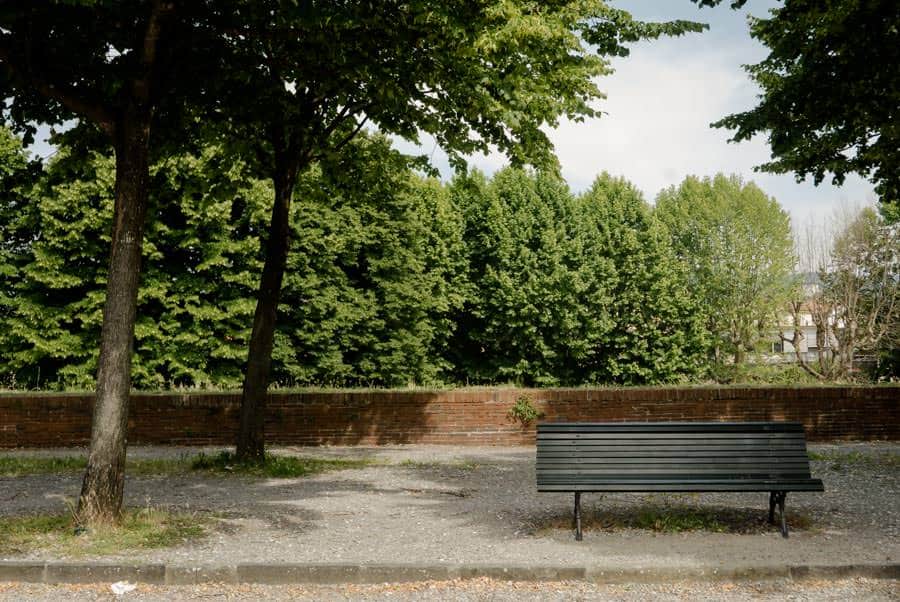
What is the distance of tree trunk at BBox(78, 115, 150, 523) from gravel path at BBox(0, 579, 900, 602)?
1.45 metres

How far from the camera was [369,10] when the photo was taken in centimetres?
814

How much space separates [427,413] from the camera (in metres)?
15.3

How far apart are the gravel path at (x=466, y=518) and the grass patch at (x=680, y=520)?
0.05 metres

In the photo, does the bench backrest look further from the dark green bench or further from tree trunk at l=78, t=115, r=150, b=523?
tree trunk at l=78, t=115, r=150, b=523

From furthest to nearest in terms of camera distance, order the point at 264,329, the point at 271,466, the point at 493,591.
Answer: the point at 264,329 < the point at 271,466 < the point at 493,591

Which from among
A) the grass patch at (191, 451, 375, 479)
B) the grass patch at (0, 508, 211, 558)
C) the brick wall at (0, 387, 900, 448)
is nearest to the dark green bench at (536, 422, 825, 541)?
the grass patch at (0, 508, 211, 558)

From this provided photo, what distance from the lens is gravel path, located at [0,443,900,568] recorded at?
20.4 ft

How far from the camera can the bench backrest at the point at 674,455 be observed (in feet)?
22.8

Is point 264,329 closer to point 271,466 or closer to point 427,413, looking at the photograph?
point 271,466

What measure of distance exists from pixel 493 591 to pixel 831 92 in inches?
362

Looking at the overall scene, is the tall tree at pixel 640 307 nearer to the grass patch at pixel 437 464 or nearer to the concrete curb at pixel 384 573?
the grass patch at pixel 437 464

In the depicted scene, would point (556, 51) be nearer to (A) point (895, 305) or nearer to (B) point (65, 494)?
(B) point (65, 494)

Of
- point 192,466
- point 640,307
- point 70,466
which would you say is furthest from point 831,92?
point 640,307

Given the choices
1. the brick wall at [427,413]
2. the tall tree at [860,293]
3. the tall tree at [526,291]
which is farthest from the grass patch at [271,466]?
the tall tree at [860,293]
